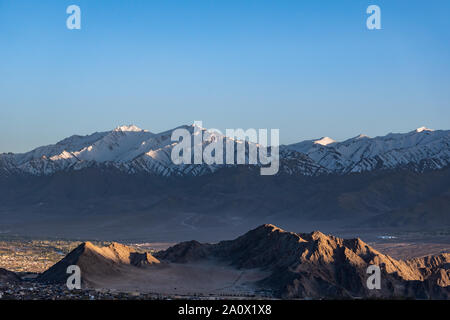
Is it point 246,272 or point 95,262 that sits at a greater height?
point 95,262

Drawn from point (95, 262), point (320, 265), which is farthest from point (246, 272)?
point (95, 262)

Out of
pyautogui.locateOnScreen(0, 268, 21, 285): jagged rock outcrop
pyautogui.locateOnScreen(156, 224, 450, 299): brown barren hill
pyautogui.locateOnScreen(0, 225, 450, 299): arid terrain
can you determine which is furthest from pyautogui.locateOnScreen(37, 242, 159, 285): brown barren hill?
pyautogui.locateOnScreen(156, 224, 450, 299): brown barren hill

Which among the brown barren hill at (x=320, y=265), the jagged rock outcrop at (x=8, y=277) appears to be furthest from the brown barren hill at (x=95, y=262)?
the brown barren hill at (x=320, y=265)

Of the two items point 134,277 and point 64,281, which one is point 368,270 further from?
point 64,281

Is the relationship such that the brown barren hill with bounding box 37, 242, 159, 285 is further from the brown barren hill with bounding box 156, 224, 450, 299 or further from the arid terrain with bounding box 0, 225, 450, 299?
the brown barren hill with bounding box 156, 224, 450, 299

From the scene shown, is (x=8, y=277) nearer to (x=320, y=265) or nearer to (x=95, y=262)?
(x=95, y=262)
